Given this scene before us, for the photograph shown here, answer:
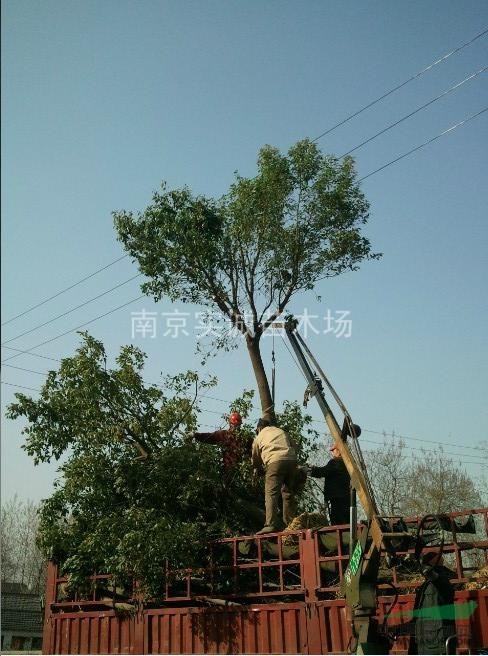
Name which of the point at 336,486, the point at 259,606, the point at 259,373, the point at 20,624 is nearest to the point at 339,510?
the point at 336,486

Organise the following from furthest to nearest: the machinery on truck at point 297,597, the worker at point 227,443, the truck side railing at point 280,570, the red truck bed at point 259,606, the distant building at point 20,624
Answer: the distant building at point 20,624 → the worker at point 227,443 → the truck side railing at point 280,570 → the red truck bed at point 259,606 → the machinery on truck at point 297,597

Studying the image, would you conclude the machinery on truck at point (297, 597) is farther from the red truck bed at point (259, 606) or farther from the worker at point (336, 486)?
the worker at point (336, 486)

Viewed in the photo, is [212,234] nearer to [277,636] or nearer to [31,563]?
[277,636]

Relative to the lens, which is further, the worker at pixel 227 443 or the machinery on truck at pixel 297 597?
the worker at pixel 227 443

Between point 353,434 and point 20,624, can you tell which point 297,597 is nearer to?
point 353,434

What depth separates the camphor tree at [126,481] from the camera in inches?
363

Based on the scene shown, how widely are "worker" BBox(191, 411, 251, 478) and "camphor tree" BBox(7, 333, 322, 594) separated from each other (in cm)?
14

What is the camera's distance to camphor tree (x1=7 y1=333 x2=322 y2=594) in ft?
30.3

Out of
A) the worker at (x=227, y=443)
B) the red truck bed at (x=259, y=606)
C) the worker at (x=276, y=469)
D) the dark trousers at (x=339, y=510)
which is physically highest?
the worker at (x=227, y=443)

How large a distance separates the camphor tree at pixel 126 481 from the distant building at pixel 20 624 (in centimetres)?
3077

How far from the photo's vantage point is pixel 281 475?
32.2ft

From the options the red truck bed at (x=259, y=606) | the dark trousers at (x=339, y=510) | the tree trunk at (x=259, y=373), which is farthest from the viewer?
the tree trunk at (x=259, y=373)

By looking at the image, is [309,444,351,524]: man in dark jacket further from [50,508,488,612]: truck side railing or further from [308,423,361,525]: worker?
[50,508,488,612]: truck side railing

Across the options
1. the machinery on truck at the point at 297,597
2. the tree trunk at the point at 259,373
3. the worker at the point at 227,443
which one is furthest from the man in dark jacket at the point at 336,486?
the tree trunk at the point at 259,373
